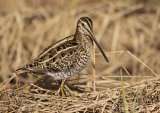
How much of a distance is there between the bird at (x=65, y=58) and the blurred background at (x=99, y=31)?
2.28m

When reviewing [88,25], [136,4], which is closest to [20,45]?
[136,4]

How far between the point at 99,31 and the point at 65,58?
9.94 ft

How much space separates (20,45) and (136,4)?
2.06 metres

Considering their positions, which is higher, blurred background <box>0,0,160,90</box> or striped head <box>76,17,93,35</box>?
blurred background <box>0,0,160,90</box>

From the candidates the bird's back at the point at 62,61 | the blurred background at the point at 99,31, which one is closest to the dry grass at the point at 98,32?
the blurred background at the point at 99,31

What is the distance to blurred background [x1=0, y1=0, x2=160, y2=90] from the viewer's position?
25.8 feet

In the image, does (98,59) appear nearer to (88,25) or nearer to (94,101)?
(88,25)

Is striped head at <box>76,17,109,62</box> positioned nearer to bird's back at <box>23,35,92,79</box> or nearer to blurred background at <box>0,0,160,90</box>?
bird's back at <box>23,35,92,79</box>

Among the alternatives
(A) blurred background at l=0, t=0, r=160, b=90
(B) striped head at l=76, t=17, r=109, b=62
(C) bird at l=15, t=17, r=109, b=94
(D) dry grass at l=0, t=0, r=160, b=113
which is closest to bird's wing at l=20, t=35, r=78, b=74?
(C) bird at l=15, t=17, r=109, b=94

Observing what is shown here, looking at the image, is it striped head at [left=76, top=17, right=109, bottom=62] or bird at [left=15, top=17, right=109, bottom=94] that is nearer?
bird at [left=15, top=17, right=109, bottom=94]

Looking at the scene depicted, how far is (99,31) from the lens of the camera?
27.1ft

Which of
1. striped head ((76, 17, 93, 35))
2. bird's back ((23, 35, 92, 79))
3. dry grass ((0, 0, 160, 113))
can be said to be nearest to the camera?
bird's back ((23, 35, 92, 79))

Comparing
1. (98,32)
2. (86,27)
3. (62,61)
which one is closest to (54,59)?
(62,61)

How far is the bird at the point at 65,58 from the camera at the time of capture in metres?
5.21
